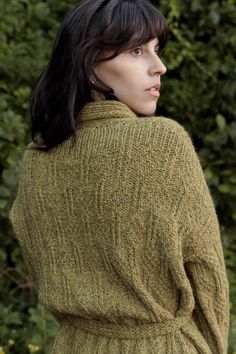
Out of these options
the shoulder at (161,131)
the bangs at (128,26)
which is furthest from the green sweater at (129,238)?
the bangs at (128,26)

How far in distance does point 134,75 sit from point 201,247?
448 millimetres

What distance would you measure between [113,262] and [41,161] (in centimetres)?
33

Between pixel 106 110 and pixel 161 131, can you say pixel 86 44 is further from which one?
pixel 161 131

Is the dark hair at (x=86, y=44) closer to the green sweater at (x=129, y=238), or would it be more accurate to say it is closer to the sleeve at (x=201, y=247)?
the green sweater at (x=129, y=238)

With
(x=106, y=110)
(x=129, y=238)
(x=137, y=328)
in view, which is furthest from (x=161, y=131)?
(x=137, y=328)

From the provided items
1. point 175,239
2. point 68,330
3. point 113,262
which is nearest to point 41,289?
point 68,330

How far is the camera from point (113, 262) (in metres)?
1.81

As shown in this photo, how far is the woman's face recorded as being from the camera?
1898 millimetres

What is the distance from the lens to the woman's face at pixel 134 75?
74.7 inches

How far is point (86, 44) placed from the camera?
6.06ft

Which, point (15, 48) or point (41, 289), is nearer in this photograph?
point (41, 289)

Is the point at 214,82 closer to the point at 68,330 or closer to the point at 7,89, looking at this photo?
the point at 7,89

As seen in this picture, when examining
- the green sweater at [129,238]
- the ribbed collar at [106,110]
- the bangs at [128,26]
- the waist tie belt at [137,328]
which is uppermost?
the bangs at [128,26]

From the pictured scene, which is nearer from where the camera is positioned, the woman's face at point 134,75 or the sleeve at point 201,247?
the sleeve at point 201,247
